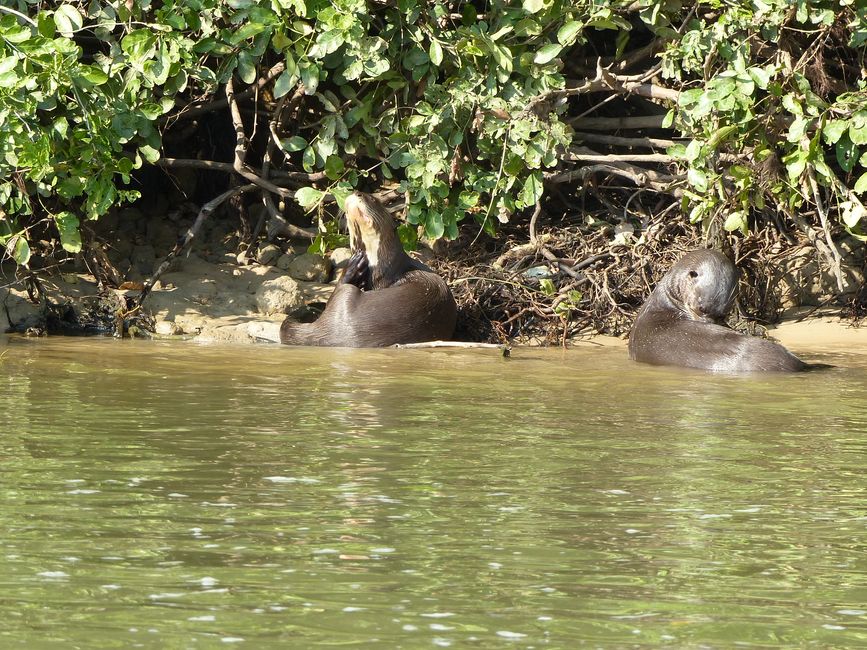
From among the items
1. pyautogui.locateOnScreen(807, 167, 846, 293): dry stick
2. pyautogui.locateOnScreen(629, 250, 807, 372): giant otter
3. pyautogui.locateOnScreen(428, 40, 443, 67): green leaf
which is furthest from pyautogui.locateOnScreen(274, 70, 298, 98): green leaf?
pyautogui.locateOnScreen(807, 167, 846, 293): dry stick

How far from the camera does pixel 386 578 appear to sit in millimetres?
3484

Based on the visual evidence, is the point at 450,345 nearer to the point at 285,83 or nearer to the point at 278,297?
the point at 278,297

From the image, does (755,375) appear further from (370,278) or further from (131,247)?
(131,247)

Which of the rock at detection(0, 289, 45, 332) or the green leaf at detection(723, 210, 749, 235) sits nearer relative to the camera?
the green leaf at detection(723, 210, 749, 235)

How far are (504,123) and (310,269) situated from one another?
2.11 meters

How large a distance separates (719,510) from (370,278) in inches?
223

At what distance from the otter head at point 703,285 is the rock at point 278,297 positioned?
2.66 meters

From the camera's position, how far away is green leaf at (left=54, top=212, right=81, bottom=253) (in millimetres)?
8820

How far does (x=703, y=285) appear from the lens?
8812 mm

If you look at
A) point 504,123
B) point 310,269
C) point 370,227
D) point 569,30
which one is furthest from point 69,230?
point 569,30

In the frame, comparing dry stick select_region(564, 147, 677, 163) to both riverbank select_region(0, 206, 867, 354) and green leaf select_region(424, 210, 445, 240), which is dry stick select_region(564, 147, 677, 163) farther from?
green leaf select_region(424, 210, 445, 240)

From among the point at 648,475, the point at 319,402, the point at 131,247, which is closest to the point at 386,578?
the point at 648,475

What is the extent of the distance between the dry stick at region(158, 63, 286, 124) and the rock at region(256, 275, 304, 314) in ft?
4.39

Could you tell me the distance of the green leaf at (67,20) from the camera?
820 centimetres
